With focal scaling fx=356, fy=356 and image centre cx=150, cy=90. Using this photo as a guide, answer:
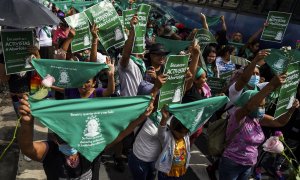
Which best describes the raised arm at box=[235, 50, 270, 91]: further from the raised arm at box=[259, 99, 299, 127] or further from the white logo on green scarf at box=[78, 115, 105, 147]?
the white logo on green scarf at box=[78, 115, 105, 147]

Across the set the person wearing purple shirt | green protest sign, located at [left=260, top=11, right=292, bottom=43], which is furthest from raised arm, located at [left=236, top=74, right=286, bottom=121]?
green protest sign, located at [left=260, top=11, right=292, bottom=43]

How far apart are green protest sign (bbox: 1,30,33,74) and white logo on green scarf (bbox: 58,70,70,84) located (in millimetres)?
653

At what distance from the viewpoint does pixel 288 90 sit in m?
3.80

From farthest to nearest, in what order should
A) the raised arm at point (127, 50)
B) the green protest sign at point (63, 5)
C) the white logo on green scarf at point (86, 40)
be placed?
the green protest sign at point (63, 5) → the white logo on green scarf at point (86, 40) → the raised arm at point (127, 50)

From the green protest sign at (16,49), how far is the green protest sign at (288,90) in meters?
2.72

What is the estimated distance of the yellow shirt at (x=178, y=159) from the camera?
135 inches

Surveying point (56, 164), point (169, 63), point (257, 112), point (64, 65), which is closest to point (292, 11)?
point (257, 112)

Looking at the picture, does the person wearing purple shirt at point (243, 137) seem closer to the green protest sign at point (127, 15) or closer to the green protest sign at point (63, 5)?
the green protest sign at point (127, 15)

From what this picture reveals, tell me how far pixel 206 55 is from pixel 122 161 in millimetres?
2811

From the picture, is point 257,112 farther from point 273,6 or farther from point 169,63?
point 273,6

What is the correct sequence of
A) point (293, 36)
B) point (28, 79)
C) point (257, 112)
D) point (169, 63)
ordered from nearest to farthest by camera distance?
point (169, 63) → point (257, 112) → point (28, 79) → point (293, 36)

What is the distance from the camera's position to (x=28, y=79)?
4.66 m

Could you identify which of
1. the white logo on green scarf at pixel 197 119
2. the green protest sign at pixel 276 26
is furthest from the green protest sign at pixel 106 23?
the green protest sign at pixel 276 26

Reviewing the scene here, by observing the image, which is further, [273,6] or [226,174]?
[273,6]
